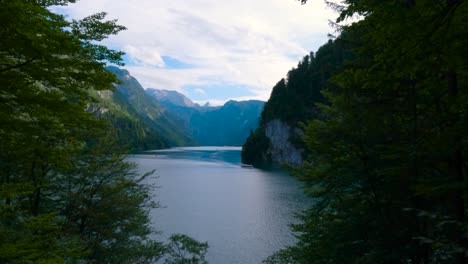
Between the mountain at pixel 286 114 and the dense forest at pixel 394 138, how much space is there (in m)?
135

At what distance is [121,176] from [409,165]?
58.0 feet

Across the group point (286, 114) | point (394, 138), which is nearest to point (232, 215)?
point (394, 138)

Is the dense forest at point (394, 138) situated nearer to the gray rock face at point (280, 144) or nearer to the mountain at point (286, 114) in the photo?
the gray rock face at point (280, 144)

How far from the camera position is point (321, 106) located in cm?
1608

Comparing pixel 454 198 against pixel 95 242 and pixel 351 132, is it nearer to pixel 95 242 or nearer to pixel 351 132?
pixel 351 132

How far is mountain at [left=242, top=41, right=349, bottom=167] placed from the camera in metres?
153

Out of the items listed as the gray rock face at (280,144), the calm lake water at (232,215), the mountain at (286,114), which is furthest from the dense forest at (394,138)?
the mountain at (286,114)

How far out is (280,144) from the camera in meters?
158

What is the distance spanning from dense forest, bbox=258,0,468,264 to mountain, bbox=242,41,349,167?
135159mm

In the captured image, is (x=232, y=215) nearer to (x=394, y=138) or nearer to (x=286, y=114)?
(x=394, y=138)

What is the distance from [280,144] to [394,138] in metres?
148

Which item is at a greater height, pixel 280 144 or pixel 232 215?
pixel 280 144

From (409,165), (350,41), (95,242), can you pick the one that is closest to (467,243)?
(409,165)

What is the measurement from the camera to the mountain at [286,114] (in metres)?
153
